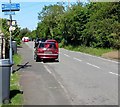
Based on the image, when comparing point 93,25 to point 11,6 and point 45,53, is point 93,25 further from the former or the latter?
point 11,6

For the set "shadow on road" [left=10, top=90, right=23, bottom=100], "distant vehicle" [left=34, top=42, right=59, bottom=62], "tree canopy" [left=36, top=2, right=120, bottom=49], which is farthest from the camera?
"tree canopy" [left=36, top=2, right=120, bottom=49]

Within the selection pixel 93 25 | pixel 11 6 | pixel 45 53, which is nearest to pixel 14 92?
pixel 11 6

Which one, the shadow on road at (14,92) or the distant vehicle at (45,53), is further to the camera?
the distant vehicle at (45,53)

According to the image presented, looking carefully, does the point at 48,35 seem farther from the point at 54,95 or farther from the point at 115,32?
the point at 54,95

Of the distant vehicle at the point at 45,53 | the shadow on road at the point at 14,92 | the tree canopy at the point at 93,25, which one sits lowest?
the shadow on road at the point at 14,92

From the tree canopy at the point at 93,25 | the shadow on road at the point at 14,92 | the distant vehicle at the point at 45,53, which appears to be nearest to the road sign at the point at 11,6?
the shadow on road at the point at 14,92

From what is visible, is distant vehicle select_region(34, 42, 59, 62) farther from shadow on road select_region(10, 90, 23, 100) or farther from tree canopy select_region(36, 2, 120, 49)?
shadow on road select_region(10, 90, 23, 100)

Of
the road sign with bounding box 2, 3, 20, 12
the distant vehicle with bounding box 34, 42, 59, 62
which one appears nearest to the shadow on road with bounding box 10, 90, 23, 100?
the road sign with bounding box 2, 3, 20, 12

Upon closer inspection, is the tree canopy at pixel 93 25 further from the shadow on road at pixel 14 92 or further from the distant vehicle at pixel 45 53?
the shadow on road at pixel 14 92

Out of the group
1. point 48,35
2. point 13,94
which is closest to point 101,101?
point 13,94

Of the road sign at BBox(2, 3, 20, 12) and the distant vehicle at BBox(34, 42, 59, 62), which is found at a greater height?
the road sign at BBox(2, 3, 20, 12)

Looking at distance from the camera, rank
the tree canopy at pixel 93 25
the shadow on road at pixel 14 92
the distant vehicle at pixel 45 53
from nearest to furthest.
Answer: the shadow on road at pixel 14 92 < the distant vehicle at pixel 45 53 < the tree canopy at pixel 93 25

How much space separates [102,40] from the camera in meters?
52.5

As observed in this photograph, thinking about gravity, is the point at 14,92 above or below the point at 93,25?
below
